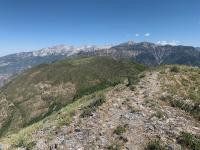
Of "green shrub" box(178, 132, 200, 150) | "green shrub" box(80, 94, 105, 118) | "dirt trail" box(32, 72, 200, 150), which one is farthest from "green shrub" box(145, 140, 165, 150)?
"green shrub" box(80, 94, 105, 118)

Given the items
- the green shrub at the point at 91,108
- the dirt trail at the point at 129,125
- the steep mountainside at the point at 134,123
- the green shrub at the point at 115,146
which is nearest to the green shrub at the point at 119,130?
the steep mountainside at the point at 134,123

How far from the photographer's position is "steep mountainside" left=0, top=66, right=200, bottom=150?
22281 mm

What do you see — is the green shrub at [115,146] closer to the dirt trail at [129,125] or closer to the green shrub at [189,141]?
the dirt trail at [129,125]

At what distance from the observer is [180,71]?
121 ft

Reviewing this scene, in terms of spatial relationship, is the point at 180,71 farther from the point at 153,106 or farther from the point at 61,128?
the point at 61,128

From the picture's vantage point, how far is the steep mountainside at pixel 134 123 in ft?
73.1

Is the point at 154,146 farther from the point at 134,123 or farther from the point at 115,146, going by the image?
the point at 134,123

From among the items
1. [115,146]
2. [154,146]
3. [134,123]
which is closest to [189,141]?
[154,146]

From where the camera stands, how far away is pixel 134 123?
81.9 ft

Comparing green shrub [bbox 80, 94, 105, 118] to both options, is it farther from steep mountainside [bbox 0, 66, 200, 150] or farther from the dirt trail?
the dirt trail

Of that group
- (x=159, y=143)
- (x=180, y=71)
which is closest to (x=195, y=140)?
(x=159, y=143)

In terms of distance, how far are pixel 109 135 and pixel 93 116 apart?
3958 mm

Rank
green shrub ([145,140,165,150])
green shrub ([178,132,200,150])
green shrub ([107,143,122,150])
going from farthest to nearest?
green shrub ([107,143,122,150]) → green shrub ([178,132,200,150]) → green shrub ([145,140,165,150])

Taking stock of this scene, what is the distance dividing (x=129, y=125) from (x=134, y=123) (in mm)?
555
